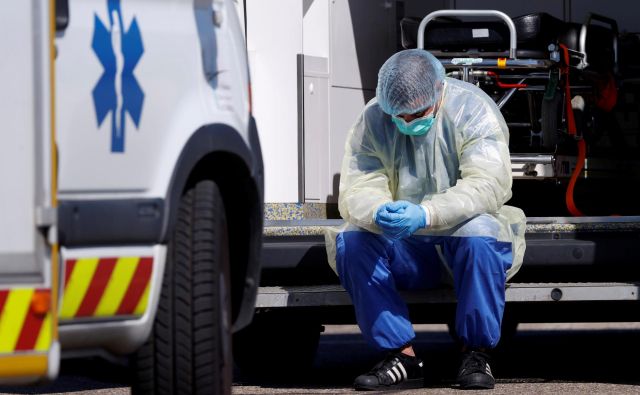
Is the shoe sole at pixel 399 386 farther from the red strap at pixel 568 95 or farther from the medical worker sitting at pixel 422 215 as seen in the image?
the red strap at pixel 568 95

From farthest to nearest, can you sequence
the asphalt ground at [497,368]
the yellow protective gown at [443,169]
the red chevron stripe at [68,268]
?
the asphalt ground at [497,368] < the yellow protective gown at [443,169] < the red chevron stripe at [68,268]

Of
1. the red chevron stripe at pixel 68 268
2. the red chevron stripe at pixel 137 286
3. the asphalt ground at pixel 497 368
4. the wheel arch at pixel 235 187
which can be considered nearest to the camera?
the red chevron stripe at pixel 68 268

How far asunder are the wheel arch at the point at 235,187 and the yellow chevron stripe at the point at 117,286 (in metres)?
0.11

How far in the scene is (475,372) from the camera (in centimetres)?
578

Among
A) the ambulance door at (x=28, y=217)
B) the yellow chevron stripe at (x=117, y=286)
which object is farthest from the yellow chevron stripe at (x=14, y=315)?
the yellow chevron stripe at (x=117, y=286)

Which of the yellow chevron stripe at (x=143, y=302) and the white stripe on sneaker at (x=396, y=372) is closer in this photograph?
the yellow chevron stripe at (x=143, y=302)

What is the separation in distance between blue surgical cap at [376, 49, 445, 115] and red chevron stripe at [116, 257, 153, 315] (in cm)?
227

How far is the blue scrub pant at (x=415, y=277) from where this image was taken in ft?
18.8

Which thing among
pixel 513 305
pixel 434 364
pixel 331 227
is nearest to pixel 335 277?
pixel 331 227

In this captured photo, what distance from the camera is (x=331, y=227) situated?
6.05 metres

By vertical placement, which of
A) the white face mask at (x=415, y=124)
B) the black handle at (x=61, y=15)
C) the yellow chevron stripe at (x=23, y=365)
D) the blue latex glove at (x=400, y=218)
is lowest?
the yellow chevron stripe at (x=23, y=365)

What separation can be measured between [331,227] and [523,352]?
7.73 ft

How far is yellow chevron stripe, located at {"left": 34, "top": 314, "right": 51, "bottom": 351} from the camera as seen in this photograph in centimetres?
337

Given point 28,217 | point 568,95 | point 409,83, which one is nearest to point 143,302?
point 28,217
